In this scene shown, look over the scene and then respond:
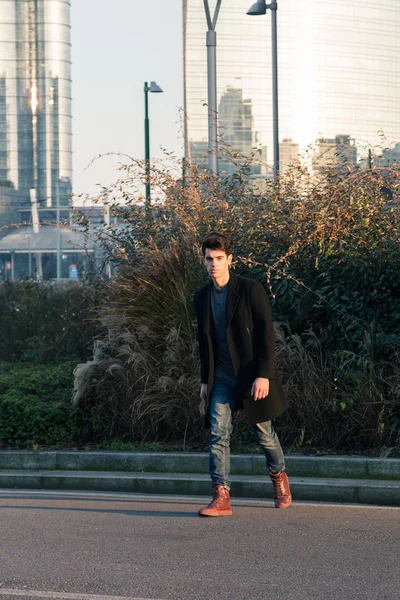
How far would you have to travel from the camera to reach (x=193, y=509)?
8.00 m

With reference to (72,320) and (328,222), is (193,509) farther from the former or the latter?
(72,320)

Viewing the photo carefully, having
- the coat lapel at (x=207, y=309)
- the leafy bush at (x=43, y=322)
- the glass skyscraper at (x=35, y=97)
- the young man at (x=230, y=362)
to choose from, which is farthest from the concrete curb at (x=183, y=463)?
the glass skyscraper at (x=35, y=97)

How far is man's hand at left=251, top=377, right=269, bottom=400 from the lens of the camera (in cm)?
741

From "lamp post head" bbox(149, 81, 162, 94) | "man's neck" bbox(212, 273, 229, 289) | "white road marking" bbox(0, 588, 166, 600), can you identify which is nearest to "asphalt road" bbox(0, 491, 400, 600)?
"white road marking" bbox(0, 588, 166, 600)

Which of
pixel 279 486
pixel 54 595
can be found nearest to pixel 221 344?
pixel 279 486

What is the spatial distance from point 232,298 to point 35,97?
453 ft

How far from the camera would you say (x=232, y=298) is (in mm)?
7582

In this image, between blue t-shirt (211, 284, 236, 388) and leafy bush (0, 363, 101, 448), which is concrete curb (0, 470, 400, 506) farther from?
blue t-shirt (211, 284, 236, 388)

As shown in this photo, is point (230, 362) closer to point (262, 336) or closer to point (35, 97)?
point (262, 336)

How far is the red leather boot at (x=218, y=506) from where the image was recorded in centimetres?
755

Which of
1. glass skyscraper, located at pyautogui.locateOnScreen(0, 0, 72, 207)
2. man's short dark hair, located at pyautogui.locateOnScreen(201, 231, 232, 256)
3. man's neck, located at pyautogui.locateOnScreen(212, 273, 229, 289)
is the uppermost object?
glass skyscraper, located at pyautogui.locateOnScreen(0, 0, 72, 207)

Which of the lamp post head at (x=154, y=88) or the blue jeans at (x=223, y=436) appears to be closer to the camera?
the blue jeans at (x=223, y=436)

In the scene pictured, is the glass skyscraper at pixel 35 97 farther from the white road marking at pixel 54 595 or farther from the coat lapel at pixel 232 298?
the white road marking at pixel 54 595

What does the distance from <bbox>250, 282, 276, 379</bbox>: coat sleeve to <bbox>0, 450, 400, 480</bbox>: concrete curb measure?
4.83 feet
